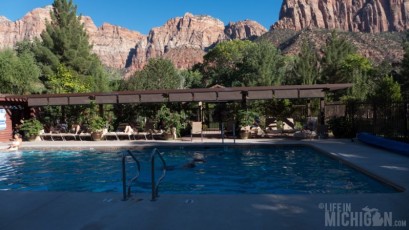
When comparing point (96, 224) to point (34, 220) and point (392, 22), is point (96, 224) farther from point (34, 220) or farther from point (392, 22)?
point (392, 22)

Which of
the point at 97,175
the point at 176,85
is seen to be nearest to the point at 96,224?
the point at 97,175

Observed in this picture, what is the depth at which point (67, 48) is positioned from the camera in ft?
118

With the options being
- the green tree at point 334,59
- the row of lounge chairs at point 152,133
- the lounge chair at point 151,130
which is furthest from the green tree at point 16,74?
the green tree at point 334,59

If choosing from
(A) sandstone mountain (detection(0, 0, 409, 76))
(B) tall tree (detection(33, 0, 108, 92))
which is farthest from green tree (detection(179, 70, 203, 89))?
(A) sandstone mountain (detection(0, 0, 409, 76))

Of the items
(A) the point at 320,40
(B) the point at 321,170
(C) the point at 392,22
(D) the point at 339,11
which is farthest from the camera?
(D) the point at 339,11

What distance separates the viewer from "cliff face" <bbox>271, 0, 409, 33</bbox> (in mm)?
112875

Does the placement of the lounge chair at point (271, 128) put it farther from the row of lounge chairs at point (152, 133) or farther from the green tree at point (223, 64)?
the green tree at point (223, 64)

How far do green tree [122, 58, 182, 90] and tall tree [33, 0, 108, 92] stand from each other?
369cm

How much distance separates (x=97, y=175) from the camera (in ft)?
30.7

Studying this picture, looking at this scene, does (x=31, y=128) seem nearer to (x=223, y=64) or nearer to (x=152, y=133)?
(x=152, y=133)

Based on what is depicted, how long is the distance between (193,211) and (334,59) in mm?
35743

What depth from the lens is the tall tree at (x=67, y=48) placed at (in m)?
35.0

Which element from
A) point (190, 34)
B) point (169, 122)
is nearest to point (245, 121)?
point (169, 122)

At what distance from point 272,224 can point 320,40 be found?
211 ft
